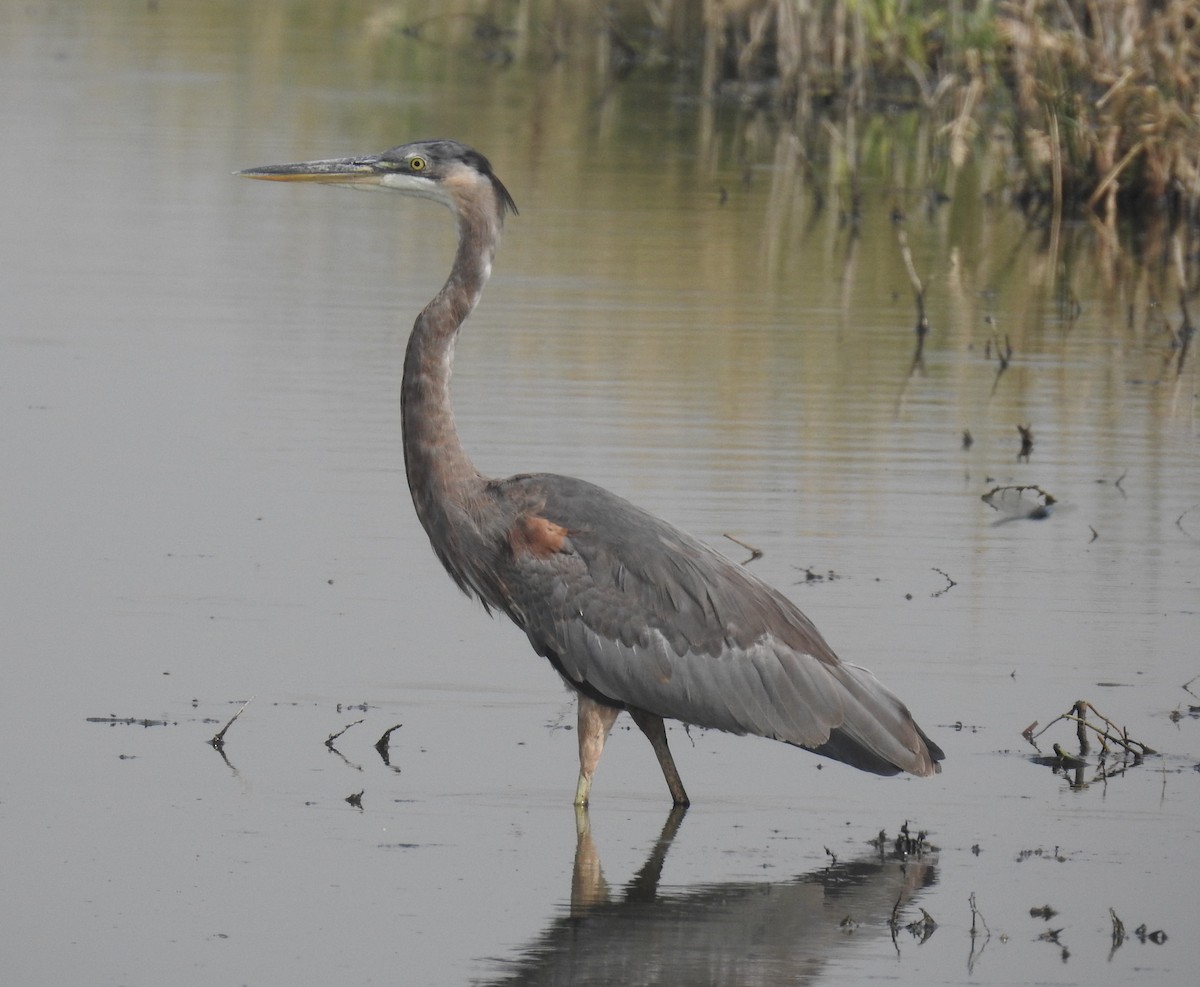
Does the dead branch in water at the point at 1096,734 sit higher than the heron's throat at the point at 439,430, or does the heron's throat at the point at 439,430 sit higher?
the heron's throat at the point at 439,430

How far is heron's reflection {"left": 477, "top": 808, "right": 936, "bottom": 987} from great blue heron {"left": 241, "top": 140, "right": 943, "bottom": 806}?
16.8 inches

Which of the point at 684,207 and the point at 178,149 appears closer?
the point at 684,207

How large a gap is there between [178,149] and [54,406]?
9.86m

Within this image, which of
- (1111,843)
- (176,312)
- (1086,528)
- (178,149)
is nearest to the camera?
(1111,843)

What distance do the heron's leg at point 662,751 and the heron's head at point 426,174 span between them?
1.82m

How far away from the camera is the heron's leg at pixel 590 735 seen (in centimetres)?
701

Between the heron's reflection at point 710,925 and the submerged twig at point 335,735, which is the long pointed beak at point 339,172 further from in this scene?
the heron's reflection at point 710,925

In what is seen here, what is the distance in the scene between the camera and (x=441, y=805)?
7027 millimetres

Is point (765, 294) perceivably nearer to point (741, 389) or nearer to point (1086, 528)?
point (741, 389)

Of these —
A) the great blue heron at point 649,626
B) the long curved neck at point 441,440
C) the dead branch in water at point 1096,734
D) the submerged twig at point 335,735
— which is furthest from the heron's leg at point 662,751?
the dead branch in water at point 1096,734

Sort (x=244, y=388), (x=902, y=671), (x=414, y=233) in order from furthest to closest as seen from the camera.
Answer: (x=414, y=233)
(x=244, y=388)
(x=902, y=671)

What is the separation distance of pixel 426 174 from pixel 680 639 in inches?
76.2

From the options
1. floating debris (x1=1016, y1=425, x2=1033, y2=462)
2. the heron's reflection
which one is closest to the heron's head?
the heron's reflection

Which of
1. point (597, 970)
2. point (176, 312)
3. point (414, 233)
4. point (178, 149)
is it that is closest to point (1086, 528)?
point (597, 970)
